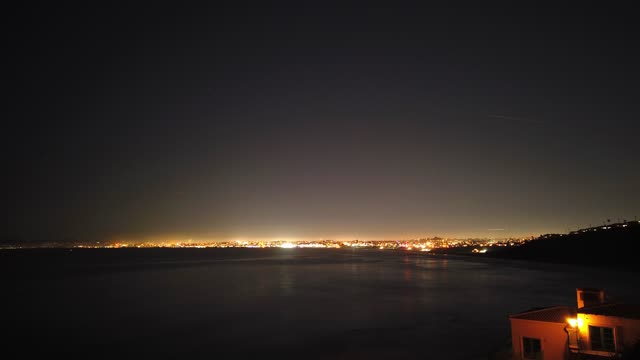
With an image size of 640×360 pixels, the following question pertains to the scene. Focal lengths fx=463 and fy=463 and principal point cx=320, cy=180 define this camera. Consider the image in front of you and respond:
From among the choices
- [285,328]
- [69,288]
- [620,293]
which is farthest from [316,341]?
[69,288]

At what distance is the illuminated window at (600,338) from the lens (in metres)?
13.4

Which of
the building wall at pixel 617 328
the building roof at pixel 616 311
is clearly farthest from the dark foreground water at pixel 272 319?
the building roof at pixel 616 311

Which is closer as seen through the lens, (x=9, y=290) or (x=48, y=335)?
(x=48, y=335)

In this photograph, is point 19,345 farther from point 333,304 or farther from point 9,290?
point 9,290

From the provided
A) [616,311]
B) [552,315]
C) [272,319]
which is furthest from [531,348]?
A: [272,319]

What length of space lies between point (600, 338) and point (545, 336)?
146 centimetres

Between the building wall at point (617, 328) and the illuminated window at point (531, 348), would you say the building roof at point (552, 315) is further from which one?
the illuminated window at point (531, 348)

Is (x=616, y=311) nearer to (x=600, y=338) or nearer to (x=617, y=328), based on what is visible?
(x=617, y=328)

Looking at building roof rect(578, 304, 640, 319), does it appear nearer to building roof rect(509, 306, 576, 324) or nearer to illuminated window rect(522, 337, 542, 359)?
building roof rect(509, 306, 576, 324)

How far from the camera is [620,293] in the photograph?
3931cm

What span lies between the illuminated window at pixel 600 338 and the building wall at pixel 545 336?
79cm

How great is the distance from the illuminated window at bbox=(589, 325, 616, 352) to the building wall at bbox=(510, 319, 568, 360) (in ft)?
2.61

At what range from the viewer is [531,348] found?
14.3 metres

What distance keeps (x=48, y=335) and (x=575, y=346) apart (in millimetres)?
25230
